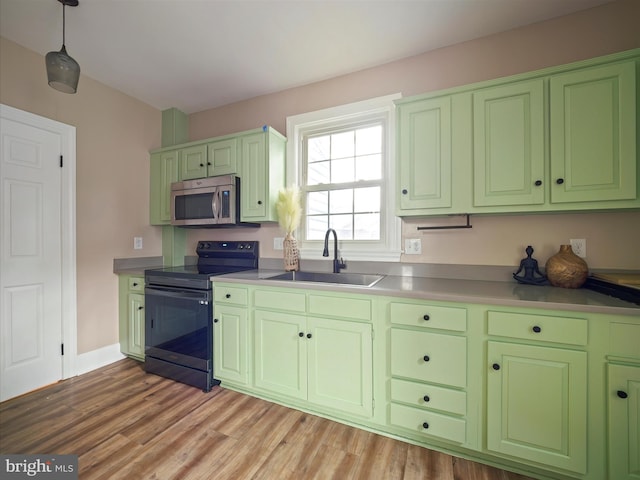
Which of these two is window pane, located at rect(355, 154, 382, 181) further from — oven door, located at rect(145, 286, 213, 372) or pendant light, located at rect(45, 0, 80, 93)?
pendant light, located at rect(45, 0, 80, 93)

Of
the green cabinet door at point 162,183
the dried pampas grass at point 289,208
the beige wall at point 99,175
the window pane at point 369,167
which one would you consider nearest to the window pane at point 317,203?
the dried pampas grass at point 289,208

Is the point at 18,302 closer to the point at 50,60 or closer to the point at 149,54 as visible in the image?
the point at 50,60

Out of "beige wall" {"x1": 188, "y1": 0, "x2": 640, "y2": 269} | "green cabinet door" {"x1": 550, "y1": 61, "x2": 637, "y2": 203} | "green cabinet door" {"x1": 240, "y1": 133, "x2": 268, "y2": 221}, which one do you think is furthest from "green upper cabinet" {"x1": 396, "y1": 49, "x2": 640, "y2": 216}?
"green cabinet door" {"x1": 240, "y1": 133, "x2": 268, "y2": 221}

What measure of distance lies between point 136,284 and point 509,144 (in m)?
3.19

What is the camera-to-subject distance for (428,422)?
149 centimetres

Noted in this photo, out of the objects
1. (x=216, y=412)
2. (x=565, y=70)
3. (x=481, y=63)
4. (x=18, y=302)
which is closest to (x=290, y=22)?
(x=481, y=63)

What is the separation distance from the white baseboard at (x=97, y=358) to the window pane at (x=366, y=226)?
2581 millimetres

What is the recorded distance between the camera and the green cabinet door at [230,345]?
199cm

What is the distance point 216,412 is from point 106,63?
9.60 ft

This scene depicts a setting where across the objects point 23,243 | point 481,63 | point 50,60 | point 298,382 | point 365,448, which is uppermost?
point 481,63

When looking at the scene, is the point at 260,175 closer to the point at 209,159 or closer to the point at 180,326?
the point at 209,159

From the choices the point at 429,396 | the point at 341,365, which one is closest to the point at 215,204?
the point at 341,365

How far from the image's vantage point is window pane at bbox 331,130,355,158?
2438mm

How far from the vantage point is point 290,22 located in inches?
71.6
